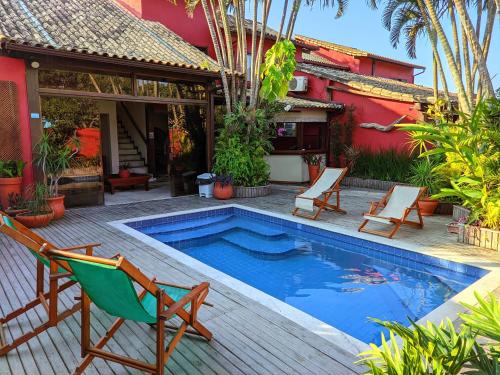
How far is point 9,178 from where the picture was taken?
7871 mm

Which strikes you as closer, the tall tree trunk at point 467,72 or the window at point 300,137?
the tall tree trunk at point 467,72

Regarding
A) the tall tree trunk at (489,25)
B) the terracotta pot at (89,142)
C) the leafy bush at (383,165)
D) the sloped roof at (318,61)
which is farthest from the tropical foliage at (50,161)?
the sloped roof at (318,61)

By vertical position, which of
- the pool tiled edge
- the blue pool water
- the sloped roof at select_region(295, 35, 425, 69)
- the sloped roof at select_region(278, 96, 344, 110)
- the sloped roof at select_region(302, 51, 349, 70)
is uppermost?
the sloped roof at select_region(295, 35, 425, 69)

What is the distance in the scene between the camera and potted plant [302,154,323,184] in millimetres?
13867

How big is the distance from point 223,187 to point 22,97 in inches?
212

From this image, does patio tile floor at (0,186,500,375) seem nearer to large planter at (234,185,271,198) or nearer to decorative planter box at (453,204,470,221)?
decorative planter box at (453,204,470,221)

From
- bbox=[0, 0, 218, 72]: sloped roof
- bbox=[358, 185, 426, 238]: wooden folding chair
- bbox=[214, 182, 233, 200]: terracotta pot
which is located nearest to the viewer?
bbox=[358, 185, 426, 238]: wooden folding chair

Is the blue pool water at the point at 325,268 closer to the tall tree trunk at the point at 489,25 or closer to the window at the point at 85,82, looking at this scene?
the window at the point at 85,82

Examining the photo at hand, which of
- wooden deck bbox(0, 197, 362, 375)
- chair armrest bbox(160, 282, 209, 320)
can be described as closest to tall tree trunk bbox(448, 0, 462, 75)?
wooden deck bbox(0, 197, 362, 375)

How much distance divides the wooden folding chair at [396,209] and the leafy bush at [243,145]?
174 inches

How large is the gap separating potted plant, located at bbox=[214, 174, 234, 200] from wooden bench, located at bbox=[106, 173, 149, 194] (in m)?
3.38

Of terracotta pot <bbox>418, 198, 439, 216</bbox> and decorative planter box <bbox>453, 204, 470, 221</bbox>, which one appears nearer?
decorative planter box <bbox>453, 204, 470, 221</bbox>

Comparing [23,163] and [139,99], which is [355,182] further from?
[23,163]

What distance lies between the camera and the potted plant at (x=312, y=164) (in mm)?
13867
